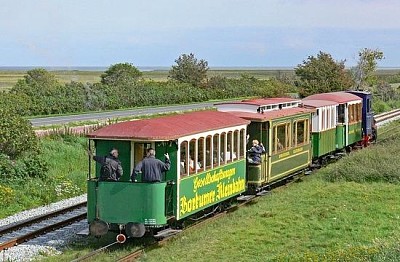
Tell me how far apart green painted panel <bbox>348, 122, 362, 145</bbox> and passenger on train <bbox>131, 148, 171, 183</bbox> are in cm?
1727

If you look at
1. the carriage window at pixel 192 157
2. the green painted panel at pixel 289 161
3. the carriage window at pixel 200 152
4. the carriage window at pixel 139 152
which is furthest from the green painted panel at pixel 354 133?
the carriage window at pixel 139 152

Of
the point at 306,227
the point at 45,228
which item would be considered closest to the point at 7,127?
the point at 45,228

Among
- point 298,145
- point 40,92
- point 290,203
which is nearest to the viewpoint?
point 290,203

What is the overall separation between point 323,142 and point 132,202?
13138 mm

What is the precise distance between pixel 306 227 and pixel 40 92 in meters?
38.6

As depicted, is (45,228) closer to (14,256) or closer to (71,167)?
(14,256)

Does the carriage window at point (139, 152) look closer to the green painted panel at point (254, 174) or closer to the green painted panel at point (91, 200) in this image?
the green painted panel at point (91, 200)

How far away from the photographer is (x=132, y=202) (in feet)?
44.0

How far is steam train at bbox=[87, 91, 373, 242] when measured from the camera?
44.1 feet

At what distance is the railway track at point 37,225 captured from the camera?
1478cm

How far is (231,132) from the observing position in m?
16.8

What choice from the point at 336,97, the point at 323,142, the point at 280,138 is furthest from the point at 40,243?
the point at 336,97

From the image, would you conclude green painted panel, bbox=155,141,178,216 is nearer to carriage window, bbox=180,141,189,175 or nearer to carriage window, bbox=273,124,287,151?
carriage window, bbox=180,141,189,175

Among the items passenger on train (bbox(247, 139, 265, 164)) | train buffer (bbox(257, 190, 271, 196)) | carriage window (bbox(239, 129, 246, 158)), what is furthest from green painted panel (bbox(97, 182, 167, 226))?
train buffer (bbox(257, 190, 271, 196))
